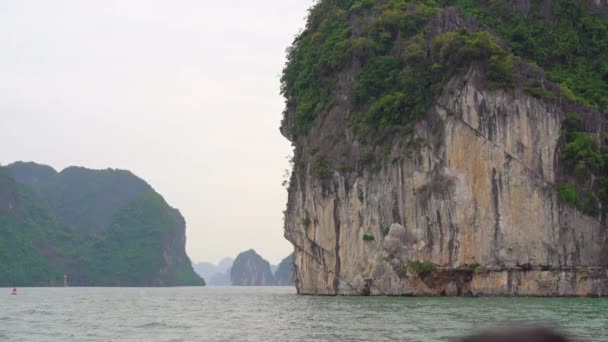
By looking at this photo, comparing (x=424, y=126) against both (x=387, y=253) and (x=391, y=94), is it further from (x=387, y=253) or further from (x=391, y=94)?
(x=387, y=253)

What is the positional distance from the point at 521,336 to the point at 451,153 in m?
34.8

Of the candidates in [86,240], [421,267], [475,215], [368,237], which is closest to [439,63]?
[475,215]

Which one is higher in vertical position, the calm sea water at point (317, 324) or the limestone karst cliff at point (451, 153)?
the limestone karst cliff at point (451, 153)

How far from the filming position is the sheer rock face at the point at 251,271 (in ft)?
533

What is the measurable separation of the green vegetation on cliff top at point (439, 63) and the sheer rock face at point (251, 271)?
118865mm

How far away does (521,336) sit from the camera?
1.71 meters

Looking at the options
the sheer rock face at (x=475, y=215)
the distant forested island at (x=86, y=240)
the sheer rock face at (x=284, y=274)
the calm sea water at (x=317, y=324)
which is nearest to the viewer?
the calm sea water at (x=317, y=324)

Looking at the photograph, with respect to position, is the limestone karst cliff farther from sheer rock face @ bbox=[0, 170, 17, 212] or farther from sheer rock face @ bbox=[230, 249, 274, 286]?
sheer rock face @ bbox=[230, 249, 274, 286]

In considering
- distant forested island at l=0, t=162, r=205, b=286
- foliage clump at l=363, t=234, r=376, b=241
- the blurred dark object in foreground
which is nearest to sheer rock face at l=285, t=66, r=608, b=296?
foliage clump at l=363, t=234, r=376, b=241

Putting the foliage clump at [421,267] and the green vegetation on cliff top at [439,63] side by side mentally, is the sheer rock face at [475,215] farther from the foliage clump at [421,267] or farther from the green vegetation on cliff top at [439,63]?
the green vegetation on cliff top at [439,63]

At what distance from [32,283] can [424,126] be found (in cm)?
7801

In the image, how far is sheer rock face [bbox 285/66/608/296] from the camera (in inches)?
1315

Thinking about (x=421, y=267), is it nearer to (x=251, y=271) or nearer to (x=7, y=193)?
(x=7, y=193)

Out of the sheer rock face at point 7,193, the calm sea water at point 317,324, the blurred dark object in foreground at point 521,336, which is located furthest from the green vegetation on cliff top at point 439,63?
the sheer rock face at point 7,193
